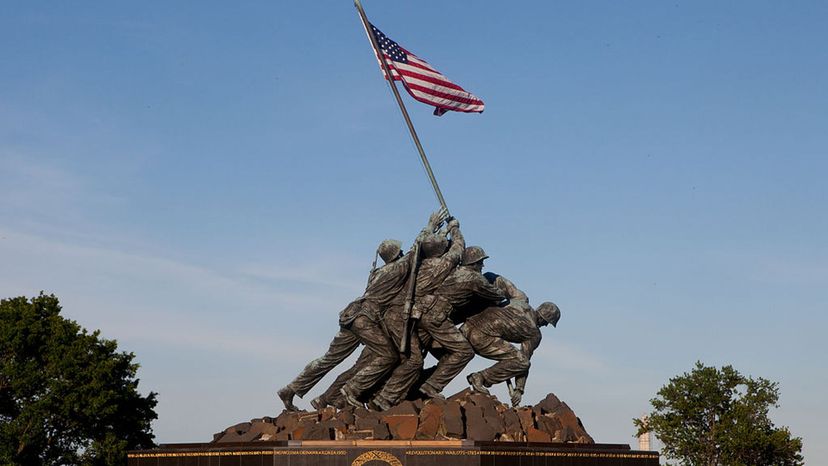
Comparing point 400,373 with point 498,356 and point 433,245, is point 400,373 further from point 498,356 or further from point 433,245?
point 433,245

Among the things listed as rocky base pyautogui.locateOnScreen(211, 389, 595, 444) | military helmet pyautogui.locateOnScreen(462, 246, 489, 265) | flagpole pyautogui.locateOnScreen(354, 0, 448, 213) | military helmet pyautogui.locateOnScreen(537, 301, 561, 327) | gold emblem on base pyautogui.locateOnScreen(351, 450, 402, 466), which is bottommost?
gold emblem on base pyautogui.locateOnScreen(351, 450, 402, 466)

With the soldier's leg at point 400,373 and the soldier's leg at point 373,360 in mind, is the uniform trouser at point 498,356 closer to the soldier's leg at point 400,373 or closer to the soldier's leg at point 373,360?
the soldier's leg at point 400,373

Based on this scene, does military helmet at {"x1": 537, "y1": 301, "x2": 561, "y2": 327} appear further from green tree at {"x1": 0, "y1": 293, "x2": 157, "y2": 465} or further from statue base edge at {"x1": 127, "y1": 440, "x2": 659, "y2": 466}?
green tree at {"x1": 0, "y1": 293, "x2": 157, "y2": 465}

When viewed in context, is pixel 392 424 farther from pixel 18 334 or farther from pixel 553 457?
pixel 18 334

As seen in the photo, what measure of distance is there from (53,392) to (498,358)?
1670 centimetres

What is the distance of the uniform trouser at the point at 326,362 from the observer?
3061cm

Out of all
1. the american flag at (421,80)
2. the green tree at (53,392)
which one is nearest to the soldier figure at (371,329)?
the american flag at (421,80)

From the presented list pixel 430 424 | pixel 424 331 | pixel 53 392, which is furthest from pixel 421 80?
pixel 53 392

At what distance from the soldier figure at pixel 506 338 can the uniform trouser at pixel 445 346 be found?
0.44m

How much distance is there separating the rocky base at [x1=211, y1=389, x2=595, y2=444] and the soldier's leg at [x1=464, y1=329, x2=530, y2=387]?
0.76 metres

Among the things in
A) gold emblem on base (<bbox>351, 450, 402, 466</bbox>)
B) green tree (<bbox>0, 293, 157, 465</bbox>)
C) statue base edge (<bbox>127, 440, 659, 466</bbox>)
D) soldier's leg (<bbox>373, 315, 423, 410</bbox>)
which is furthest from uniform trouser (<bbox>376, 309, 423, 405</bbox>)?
green tree (<bbox>0, 293, 157, 465</bbox>)

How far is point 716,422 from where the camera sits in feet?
156

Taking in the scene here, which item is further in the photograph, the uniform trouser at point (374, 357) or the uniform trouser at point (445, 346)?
the uniform trouser at point (445, 346)

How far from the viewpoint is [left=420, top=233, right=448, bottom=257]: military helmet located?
98.8 feet
